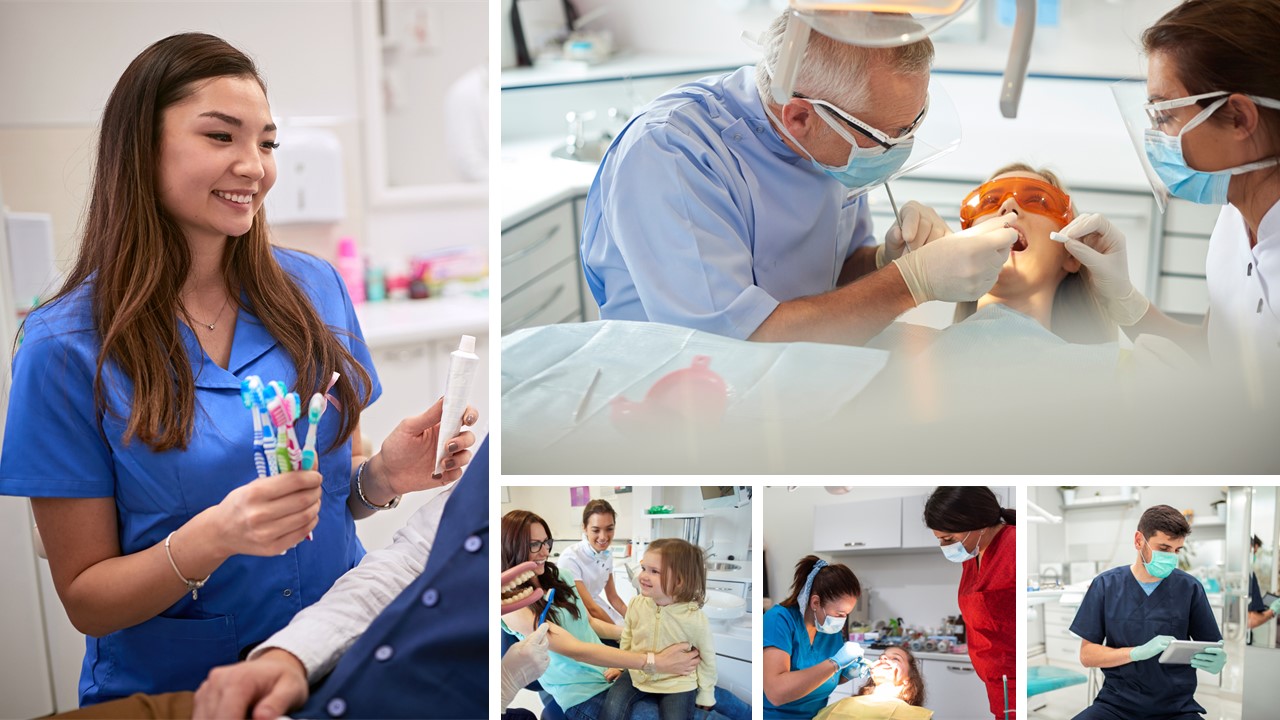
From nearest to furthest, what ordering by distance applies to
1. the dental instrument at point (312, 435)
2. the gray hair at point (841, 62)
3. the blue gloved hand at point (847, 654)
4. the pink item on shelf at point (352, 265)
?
the dental instrument at point (312, 435)
the gray hair at point (841, 62)
the blue gloved hand at point (847, 654)
the pink item on shelf at point (352, 265)

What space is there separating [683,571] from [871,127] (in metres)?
0.68

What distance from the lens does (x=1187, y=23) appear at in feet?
4.29

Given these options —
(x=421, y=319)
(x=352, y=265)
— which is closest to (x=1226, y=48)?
(x=421, y=319)

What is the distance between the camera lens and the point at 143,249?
1.27 metres

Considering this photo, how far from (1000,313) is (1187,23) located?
45 centimetres

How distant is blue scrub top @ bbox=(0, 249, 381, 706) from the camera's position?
1203mm

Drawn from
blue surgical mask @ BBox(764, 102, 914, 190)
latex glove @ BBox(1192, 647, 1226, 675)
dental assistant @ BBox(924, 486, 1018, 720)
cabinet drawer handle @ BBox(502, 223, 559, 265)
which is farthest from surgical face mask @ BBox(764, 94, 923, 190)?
latex glove @ BBox(1192, 647, 1226, 675)

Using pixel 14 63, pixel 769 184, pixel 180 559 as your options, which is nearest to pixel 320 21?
pixel 14 63

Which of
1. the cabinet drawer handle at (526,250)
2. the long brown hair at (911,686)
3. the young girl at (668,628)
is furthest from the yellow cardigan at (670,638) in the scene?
the cabinet drawer handle at (526,250)

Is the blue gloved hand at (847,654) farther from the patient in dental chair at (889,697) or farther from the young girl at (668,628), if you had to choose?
the young girl at (668,628)

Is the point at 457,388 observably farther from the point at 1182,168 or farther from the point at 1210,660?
the point at 1210,660

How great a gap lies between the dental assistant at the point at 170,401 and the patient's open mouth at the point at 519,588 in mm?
180

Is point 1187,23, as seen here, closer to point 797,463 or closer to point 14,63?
point 797,463

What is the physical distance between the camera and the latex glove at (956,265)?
53.4 inches
